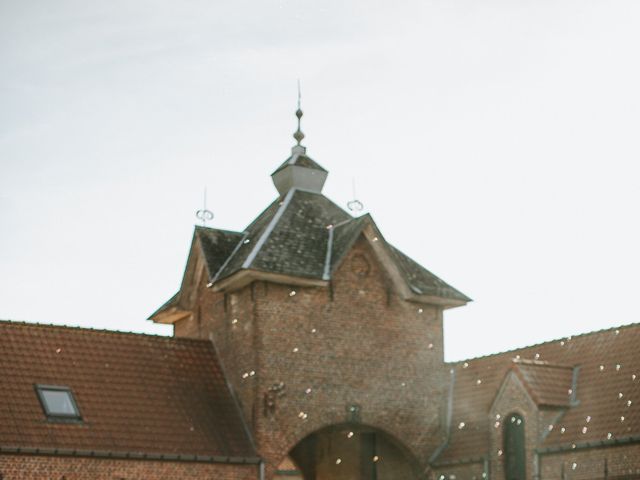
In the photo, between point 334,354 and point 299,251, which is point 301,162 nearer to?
point 299,251

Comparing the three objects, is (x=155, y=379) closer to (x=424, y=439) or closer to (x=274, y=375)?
(x=274, y=375)

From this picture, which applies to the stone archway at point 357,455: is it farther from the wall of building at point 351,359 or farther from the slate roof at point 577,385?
the slate roof at point 577,385

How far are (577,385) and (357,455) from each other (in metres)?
6.94

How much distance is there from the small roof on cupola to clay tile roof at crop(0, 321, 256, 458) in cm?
624

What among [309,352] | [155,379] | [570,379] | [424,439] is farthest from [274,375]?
[570,379]


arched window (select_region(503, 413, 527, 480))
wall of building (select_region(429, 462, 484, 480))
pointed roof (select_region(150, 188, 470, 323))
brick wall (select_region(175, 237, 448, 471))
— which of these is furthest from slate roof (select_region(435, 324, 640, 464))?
pointed roof (select_region(150, 188, 470, 323))

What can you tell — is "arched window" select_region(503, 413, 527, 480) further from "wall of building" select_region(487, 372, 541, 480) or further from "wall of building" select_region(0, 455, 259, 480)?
"wall of building" select_region(0, 455, 259, 480)

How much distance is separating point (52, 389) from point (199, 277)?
6682mm

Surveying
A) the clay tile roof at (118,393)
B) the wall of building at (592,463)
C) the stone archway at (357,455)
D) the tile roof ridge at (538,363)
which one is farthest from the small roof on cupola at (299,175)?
the wall of building at (592,463)

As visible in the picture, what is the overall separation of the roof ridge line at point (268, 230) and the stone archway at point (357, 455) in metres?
5.03

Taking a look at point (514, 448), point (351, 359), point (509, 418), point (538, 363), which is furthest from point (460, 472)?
point (351, 359)

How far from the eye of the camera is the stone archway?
28312 mm

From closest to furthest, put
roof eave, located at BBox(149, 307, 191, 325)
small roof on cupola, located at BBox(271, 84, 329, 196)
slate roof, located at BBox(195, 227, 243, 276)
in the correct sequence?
slate roof, located at BBox(195, 227, 243, 276)
roof eave, located at BBox(149, 307, 191, 325)
small roof on cupola, located at BBox(271, 84, 329, 196)

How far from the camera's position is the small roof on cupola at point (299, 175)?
1222 inches
